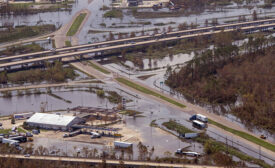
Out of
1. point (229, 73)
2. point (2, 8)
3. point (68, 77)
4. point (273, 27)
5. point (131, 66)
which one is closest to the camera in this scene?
point (229, 73)

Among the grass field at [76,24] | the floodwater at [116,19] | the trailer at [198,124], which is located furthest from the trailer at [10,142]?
the grass field at [76,24]

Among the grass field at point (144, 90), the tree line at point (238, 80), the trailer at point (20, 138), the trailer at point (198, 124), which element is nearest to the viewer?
the trailer at point (20, 138)

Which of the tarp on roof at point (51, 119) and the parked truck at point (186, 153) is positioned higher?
the tarp on roof at point (51, 119)

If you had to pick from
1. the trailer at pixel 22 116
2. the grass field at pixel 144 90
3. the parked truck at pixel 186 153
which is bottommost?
the parked truck at pixel 186 153

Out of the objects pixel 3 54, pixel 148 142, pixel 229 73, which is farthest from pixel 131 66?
pixel 148 142

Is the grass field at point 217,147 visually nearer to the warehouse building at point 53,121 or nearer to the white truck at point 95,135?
the white truck at point 95,135

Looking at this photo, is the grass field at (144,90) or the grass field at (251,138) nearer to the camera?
the grass field at (251,138)

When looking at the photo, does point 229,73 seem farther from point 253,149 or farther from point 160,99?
point 253,149
